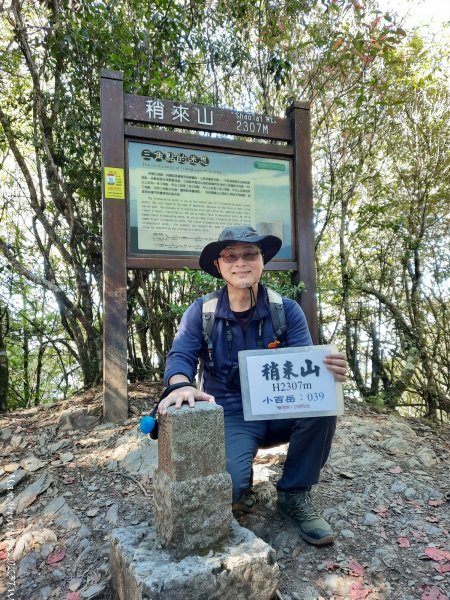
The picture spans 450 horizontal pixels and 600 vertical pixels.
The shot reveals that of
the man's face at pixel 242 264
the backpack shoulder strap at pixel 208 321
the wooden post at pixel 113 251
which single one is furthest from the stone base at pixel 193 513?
the wooden post at pixel 113 251

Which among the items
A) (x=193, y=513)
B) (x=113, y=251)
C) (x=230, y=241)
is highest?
(x=113, y=251)

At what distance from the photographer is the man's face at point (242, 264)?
2502 millimetres

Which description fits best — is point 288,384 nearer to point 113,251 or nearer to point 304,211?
point 113,251

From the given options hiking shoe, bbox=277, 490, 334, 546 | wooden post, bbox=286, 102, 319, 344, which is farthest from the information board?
hiking shoe, bbox=277, 490, 334, 546

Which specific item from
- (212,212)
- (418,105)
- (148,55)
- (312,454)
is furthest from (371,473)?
(418,105)

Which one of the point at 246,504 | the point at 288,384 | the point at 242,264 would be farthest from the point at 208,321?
the point at 246,504

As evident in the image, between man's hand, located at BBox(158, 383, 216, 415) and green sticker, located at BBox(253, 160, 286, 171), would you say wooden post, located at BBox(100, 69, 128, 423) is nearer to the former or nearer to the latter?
green sticker, located at BBox(253, 160, 286, 171)

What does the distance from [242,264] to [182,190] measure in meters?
1.82

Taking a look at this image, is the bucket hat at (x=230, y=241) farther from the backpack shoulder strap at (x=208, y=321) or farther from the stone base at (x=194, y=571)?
the stone base at (x=194, y=571)

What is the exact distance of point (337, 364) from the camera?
2.29 meters

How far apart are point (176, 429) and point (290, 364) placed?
82 cm

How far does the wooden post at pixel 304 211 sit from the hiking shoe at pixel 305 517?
6.87ft

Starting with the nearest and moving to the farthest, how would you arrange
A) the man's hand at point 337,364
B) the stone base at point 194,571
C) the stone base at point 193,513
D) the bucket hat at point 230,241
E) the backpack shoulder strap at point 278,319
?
1. the stone base at point 194,571
2. the stone base at point 193,513
3. the man's hand at point 337,364
4. the bucket hat at point 230,241
5. the backpack shoulder strap at point 278,319

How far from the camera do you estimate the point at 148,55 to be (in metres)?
4.74
